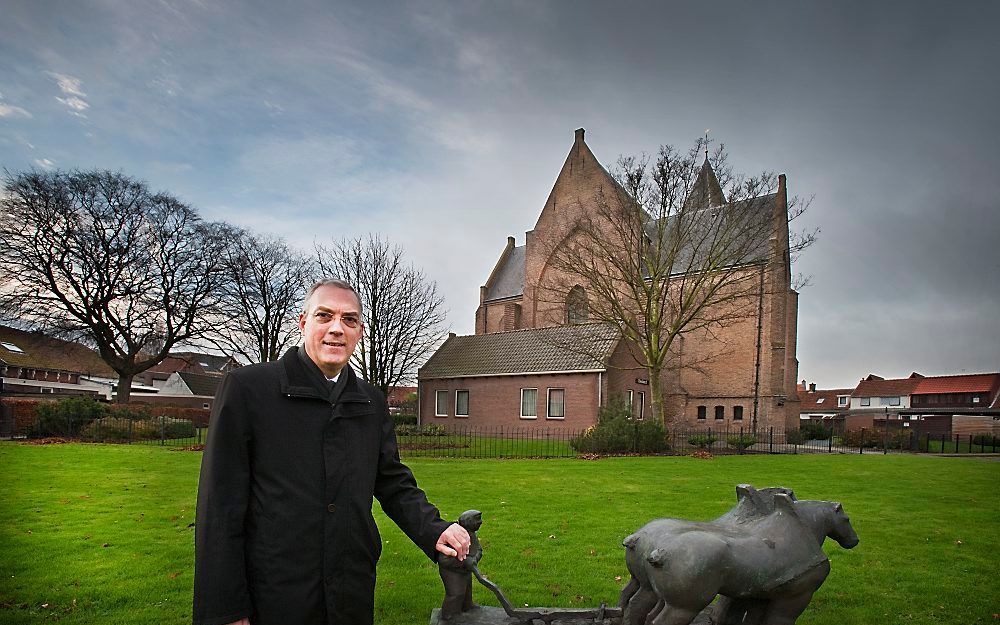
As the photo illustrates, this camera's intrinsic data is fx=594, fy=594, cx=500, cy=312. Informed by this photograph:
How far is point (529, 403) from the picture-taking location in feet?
96.0

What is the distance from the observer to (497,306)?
46.1 metres

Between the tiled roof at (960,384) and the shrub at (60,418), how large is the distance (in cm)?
4696

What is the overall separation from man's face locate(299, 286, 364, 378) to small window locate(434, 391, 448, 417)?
99.2 ft

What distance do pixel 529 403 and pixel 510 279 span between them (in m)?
18.7

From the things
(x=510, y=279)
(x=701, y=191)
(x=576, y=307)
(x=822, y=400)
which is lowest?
(x=822, y=400)

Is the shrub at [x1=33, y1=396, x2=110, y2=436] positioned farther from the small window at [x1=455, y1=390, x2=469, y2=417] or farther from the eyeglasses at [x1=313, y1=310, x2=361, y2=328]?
the eyeglasses at [x1=313, y1=310, x2=361, y2=328]

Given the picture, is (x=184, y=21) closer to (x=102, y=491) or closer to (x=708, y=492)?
(x=102, y=491)

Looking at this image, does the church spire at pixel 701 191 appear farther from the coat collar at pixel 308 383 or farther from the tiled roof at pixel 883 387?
the tiled roof at pixel 883 387

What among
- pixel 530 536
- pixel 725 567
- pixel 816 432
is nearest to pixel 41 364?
pixel 530 536

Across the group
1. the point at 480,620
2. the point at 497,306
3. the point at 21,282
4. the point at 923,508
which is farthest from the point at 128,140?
the point at 497,306

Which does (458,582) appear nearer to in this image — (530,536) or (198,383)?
(530,536)

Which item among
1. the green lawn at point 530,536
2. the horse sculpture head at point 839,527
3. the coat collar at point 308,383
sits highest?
the coat collar at point 308,383

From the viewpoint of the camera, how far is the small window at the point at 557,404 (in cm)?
2802

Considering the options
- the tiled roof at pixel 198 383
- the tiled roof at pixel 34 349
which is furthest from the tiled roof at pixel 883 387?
the tiled roof at pixel 34 349
